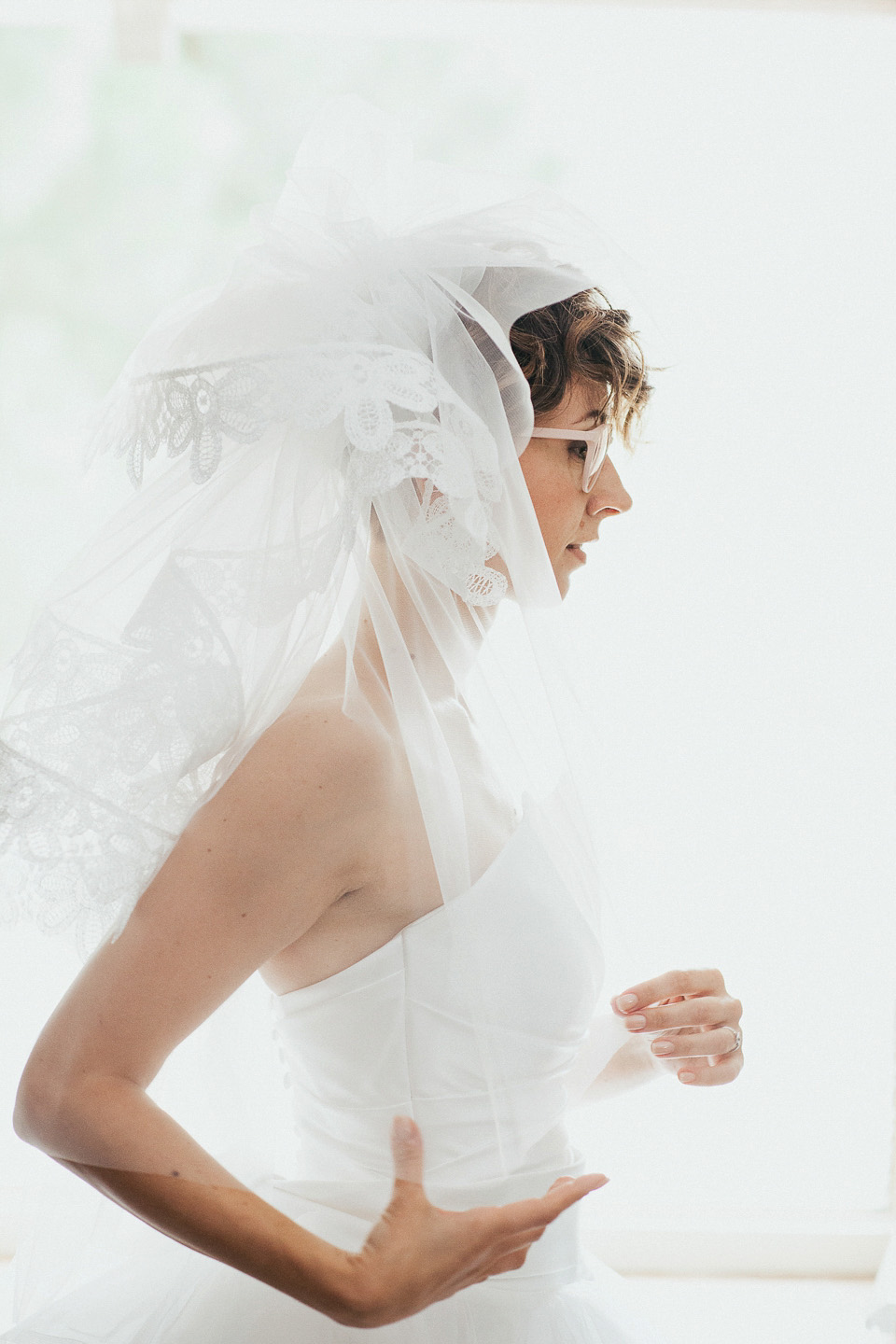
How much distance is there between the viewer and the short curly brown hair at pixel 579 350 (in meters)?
1.02

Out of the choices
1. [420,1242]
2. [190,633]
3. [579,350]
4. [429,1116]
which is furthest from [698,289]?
[420,1242]

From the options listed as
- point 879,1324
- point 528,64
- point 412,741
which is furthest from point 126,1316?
point 528,64

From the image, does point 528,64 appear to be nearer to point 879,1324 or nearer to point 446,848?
point 446,848

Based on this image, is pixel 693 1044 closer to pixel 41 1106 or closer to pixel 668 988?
pixel 668 988

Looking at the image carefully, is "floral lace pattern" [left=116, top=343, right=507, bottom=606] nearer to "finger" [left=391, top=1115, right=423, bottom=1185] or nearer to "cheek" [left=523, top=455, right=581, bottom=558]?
"cheek" [left=523, top=455, right=581, bottom=558]

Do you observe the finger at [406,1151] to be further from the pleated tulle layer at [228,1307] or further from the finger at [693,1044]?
the finger at [693,1044]

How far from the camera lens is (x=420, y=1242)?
0.72 meters

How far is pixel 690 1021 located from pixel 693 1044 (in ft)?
0.14

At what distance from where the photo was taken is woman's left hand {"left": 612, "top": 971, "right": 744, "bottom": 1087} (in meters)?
0.97

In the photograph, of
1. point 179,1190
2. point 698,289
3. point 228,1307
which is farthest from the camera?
point 698,289

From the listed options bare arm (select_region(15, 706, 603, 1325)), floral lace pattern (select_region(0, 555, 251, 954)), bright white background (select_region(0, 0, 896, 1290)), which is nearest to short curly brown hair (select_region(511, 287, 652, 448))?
floral lace pattern (select_region(0, 555, 251, 954))

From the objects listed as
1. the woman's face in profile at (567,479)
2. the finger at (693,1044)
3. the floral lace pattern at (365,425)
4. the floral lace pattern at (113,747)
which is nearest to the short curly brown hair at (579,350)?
the woman's face in profile at (567,479)

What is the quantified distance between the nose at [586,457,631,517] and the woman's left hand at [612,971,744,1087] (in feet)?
1.57

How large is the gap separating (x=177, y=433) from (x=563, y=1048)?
63cm
